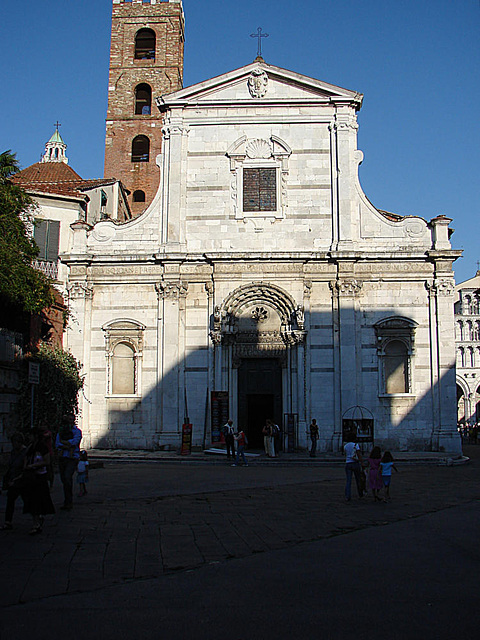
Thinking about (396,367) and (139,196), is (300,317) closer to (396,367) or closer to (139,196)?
(396,367)

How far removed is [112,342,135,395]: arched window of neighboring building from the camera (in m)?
26.4

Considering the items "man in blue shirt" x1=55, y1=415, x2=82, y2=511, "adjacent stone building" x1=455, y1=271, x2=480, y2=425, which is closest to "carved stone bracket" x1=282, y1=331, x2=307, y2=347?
"man in blue shirt" x1=55, y1=415, x2=82, y2=511

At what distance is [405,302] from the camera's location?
86.1 feet

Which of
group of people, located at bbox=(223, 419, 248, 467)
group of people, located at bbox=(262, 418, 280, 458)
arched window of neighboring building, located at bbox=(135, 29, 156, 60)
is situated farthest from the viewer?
arched window of neighboring building, located at bbox=(135, 29, 156, 60)

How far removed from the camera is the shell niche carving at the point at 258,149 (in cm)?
2734

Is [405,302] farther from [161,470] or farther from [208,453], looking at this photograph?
[161,470]

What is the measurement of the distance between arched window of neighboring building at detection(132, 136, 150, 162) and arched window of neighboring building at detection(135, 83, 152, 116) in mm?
2182

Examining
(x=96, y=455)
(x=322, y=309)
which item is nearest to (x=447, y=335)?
(x=322, y=309)

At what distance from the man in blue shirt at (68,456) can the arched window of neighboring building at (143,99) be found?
3118 centimetres

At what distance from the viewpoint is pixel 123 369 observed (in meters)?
26.5

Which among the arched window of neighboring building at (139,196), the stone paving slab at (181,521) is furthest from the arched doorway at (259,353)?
the arched window of neighboring building at (139,196)

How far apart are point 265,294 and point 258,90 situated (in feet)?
28.4

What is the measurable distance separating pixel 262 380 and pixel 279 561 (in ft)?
59.2

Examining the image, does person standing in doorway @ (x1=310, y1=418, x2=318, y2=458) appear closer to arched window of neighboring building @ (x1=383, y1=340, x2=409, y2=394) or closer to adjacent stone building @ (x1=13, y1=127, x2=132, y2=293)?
arched window of neighboring building @ (x1=383, y1=340, x2=409, y2=394)
